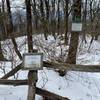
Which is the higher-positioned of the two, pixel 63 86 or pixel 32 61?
pixel 32 61

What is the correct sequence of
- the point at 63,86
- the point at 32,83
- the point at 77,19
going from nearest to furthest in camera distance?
the point at 32,83, the point at 63,86, the point at 77,19

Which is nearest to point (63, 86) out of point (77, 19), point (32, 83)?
point (32, 83)

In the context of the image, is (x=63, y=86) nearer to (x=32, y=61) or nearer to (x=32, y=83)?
(x=32, y=83)

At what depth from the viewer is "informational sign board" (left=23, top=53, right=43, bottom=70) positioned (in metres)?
4.89

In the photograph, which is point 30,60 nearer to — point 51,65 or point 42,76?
point 51,65

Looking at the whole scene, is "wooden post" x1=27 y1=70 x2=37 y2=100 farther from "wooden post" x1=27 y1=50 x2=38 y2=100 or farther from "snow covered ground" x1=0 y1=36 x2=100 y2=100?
"snow covered ground" x1=0 y1=36 x2=100 y2=100

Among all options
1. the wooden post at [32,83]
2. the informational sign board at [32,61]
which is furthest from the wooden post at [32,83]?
the informational sign board at [32,61]

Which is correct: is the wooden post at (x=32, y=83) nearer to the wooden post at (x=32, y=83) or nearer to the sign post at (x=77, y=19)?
the wooden post at (x=32, y=83)

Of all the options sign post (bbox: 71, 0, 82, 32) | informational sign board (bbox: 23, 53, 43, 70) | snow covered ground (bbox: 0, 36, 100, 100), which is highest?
sign post (bbox: 71, 0, 82, 32)

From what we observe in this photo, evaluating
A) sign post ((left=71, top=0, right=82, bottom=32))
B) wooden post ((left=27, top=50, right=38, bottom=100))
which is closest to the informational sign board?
wooden post ((left=27, top=50, right=38, bottom=100))

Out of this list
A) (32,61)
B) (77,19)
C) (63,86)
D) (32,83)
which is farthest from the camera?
(77,19)

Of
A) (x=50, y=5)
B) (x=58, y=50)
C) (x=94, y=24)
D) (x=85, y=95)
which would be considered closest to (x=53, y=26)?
(x=50, y=5)

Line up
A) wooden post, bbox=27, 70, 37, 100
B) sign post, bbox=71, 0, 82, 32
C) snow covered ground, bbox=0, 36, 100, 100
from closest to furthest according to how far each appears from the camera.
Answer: wooden post, bbox=27, 70, 37, 100 < snow covered ground, bbox=0, 36, 100, 100 < sign post, bbox=71, 0, 82, 32

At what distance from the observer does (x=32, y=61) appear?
4.89m
